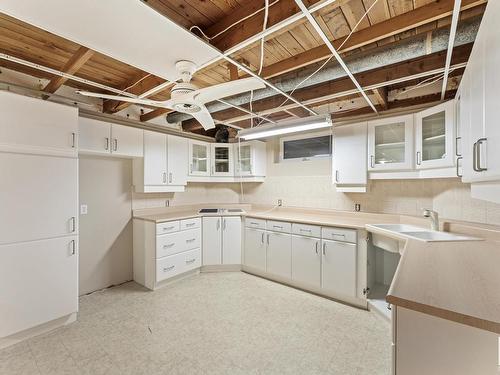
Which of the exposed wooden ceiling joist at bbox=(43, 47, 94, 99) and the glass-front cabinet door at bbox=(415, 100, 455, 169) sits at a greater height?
the exposed wooden ceiling joist at bbox=(43, 47, 94, 99)

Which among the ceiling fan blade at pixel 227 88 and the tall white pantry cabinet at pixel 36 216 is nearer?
the ceiling fan blade at pixel 227 88

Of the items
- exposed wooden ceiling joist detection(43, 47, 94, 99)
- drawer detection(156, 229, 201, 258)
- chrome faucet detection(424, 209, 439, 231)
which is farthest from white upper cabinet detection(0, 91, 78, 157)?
chrome faucet detection(424, 209, 439, 231)

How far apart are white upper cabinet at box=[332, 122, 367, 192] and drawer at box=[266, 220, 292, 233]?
2.92ft

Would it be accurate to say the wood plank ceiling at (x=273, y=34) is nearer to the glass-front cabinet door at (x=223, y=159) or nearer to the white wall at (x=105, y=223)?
the white wall at (x=105, y=223)

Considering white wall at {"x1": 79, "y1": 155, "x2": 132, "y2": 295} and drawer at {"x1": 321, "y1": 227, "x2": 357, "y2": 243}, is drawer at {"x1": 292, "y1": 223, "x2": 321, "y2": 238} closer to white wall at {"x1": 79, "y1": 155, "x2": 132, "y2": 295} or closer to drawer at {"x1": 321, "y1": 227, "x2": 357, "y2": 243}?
drawer at {"x1": 321, "y1": 227, "x2": 357, "y2": 243}

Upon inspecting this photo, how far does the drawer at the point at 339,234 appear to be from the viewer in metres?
2.82

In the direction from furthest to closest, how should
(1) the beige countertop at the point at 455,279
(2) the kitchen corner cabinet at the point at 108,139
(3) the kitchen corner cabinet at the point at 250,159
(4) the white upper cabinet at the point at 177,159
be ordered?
(3) the kitchen corner cabinet at the point at 250,159
(4) the white upper cabinet at the point at 177,159
(2) the kitchen corner cabinet at the point at 108,139
(1) the beige countertop at the point at 455,279

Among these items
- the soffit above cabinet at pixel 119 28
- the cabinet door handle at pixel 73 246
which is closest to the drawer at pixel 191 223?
the cabinet door handle at pixel 73 246

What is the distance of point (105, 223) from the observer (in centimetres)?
331

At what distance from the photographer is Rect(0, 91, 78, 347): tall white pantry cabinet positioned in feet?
6.85

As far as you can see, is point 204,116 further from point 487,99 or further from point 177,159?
point 487,99

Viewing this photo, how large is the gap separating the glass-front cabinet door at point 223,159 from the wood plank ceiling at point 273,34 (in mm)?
1944

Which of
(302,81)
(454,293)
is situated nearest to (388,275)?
(454,293)

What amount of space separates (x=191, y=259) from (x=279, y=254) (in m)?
1.35
